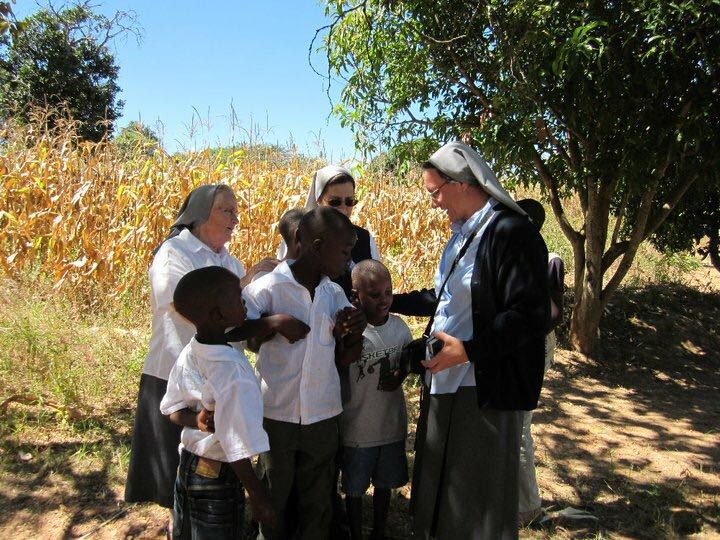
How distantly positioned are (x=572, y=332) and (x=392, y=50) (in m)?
3.56

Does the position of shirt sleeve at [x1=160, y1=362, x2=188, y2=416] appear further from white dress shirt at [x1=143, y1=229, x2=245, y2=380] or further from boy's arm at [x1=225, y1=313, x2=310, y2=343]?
white dress shirt at [x1=143, y1=229, x2=245, y2=380]

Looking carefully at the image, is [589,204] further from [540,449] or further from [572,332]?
[540,449]

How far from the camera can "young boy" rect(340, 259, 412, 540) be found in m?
2.68

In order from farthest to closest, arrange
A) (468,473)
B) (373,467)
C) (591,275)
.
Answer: (591,275), (373,467), (468,473)

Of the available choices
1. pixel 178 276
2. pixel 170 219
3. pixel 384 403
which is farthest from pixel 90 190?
pixel 384 403

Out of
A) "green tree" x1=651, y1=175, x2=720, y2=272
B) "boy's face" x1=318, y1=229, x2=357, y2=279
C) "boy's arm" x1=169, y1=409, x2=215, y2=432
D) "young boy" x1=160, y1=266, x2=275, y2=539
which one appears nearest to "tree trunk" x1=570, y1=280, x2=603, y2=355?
"green tree" x1=651, y1=175, x2=720, y2=272

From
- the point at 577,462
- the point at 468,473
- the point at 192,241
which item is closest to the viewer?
the point at 468,473

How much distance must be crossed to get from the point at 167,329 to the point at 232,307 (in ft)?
2.20

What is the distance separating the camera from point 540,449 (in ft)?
14.2

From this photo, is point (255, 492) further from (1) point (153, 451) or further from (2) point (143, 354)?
(2) point (143, 354)

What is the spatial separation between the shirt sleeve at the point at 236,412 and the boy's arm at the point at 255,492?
1.7 inches

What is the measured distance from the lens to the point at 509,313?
2.15 m

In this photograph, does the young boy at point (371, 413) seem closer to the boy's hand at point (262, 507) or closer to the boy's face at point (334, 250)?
the boy's face at point (334, 250)

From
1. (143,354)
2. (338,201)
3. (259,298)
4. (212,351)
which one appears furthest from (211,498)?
(143,354)
